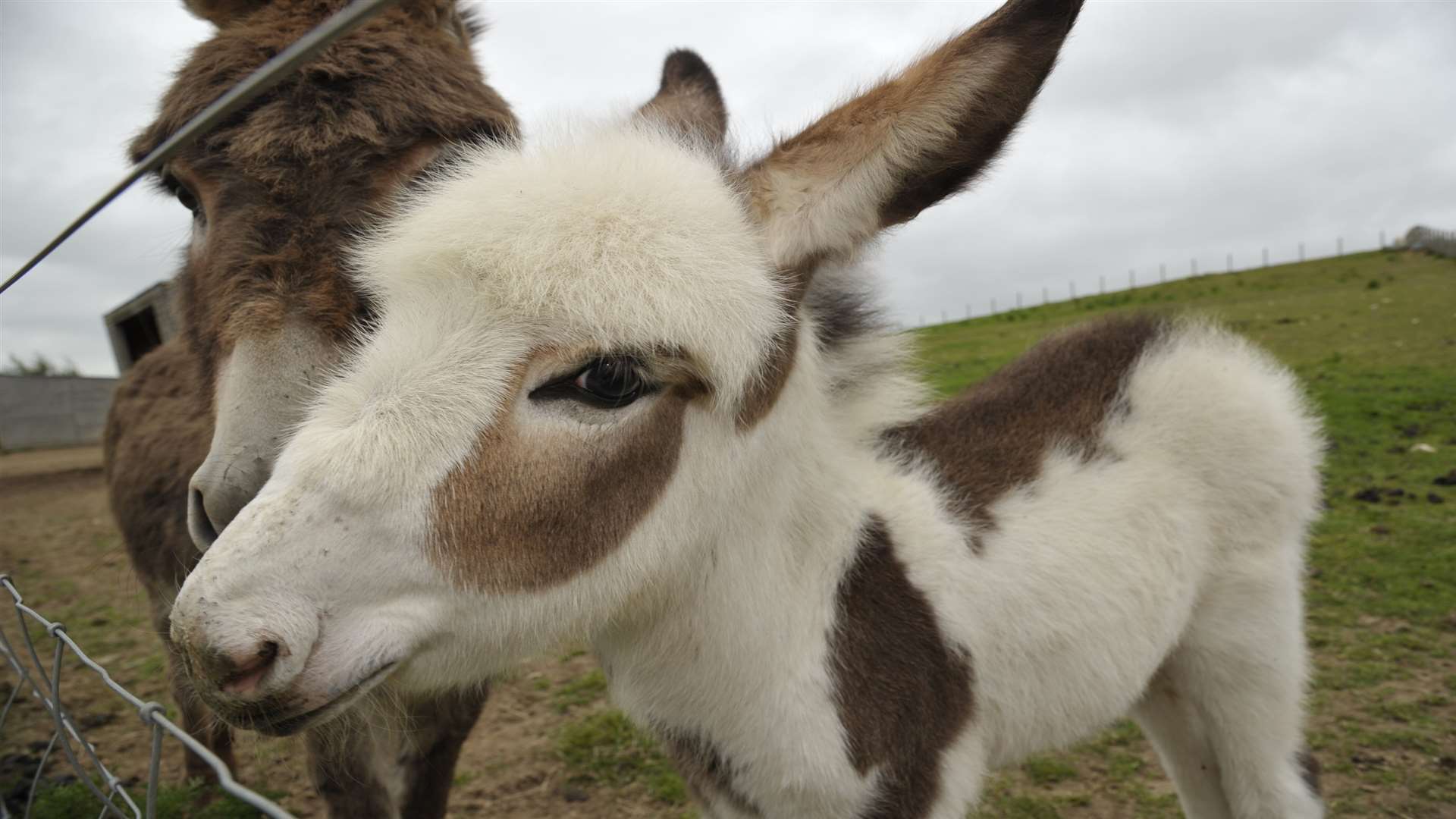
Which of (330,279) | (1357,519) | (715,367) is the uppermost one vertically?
(330,279)

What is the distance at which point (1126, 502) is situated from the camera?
2939 mm

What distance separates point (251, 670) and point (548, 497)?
0.61 metres

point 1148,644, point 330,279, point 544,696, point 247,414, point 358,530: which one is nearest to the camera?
point 358,530

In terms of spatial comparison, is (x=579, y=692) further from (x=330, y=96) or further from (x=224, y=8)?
(x=224, y=8)

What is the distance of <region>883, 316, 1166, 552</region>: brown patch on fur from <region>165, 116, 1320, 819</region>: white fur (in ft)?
0.23

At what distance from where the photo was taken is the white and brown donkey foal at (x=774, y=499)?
1650 millimetres

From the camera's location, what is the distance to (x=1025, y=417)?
3188 millimetres

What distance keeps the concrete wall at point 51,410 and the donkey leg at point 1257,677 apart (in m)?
27.0

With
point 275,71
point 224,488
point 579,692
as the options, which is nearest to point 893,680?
point 224,488

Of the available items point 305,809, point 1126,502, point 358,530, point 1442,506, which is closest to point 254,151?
point 358,530

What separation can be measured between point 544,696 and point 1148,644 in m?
4.10

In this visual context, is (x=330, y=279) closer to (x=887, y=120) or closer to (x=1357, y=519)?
(x=887, y=120)

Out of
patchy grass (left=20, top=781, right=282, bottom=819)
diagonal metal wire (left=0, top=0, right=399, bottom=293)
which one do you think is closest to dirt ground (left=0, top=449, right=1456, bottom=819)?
patchy grass (left=20, top=781, right=282, bottom=819)

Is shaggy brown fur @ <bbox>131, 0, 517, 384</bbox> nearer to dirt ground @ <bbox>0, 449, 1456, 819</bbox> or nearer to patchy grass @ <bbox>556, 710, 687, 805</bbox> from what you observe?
dirt ground @ <bbox>0, 449, 1456, 819</bbox>
